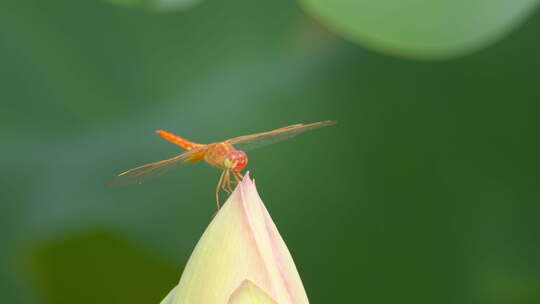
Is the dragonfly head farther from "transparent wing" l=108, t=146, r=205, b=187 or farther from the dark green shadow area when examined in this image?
the dark green shadow area

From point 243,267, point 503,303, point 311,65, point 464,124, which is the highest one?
point 311,65

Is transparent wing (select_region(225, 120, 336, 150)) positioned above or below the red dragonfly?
above

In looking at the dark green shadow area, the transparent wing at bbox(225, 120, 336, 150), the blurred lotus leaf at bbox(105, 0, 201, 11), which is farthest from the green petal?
the dark green shadow area

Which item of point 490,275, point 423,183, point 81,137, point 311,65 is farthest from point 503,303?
point 81,137

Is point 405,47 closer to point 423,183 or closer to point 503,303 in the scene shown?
point 423,183

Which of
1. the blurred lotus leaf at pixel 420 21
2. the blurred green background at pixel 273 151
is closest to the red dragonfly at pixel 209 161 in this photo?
the blurred lotus leaf at pixel 420 21
